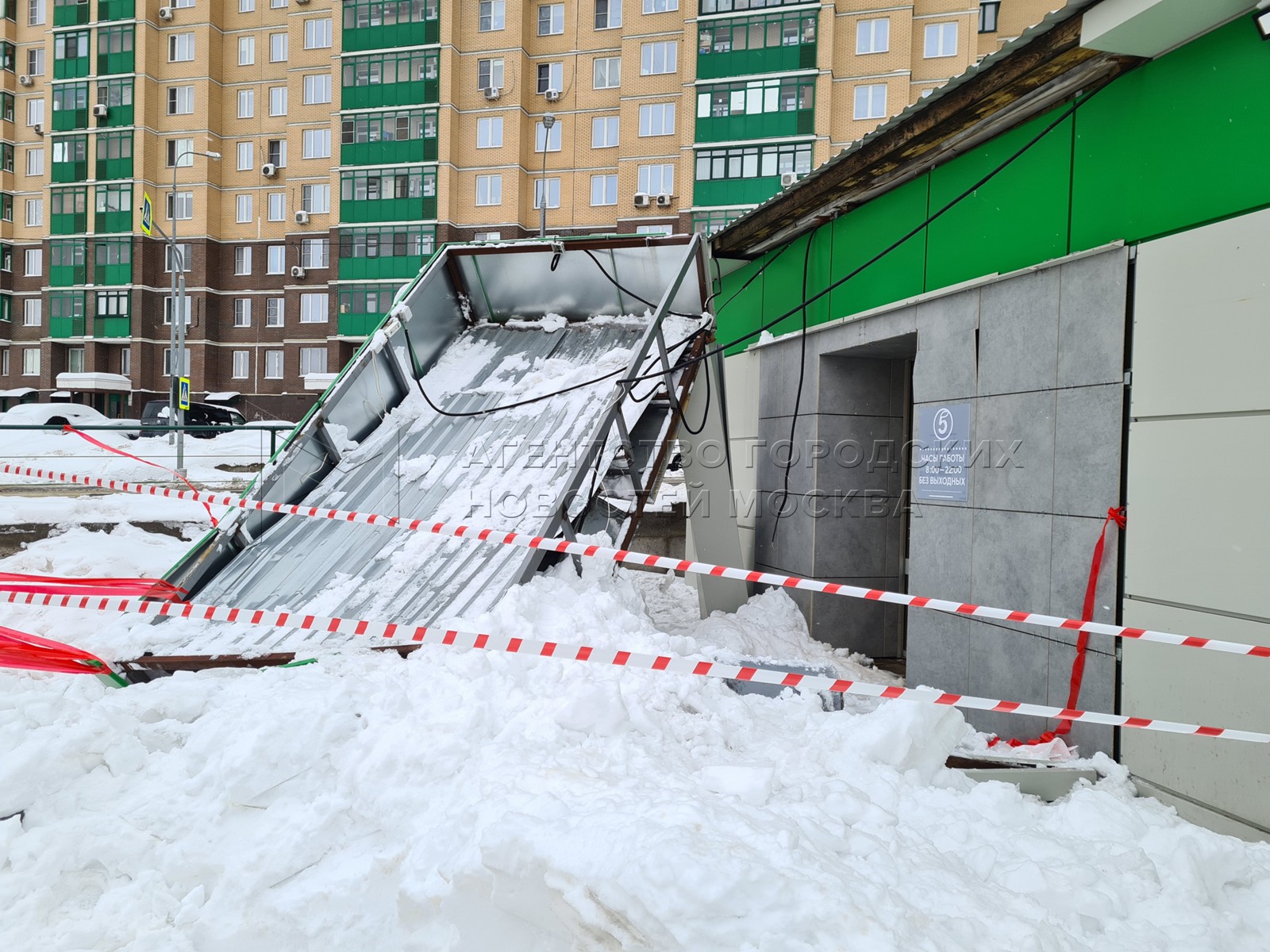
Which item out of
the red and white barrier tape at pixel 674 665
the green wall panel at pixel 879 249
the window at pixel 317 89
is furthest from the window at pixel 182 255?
the red and white barrier tape at pixel 674 665

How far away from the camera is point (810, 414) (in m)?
8.88

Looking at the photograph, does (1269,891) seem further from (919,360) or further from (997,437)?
(919,360)

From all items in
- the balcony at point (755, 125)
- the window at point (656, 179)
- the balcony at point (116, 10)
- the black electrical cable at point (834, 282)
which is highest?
the balcony at point (116, 10)

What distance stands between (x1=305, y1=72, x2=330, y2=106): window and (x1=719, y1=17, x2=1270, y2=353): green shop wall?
39576 mm

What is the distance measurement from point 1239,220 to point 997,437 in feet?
7.07

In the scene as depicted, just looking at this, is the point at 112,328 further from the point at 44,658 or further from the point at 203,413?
the point at 44,658

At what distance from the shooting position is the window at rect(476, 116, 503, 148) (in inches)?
1495

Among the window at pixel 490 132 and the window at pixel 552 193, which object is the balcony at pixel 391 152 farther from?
the window at pixel 552 193

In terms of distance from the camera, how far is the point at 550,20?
125 ft

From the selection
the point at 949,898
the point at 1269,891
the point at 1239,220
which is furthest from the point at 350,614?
the point at 1239,220

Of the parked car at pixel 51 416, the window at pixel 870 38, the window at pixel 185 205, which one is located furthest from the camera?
the window at pixel 185 205

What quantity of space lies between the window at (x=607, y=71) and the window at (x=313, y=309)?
15958 millimetres

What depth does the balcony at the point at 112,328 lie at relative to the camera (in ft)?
140

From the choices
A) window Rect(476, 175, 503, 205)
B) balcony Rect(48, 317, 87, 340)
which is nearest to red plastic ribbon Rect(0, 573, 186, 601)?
window Rect(476, 175, 503, 205)
